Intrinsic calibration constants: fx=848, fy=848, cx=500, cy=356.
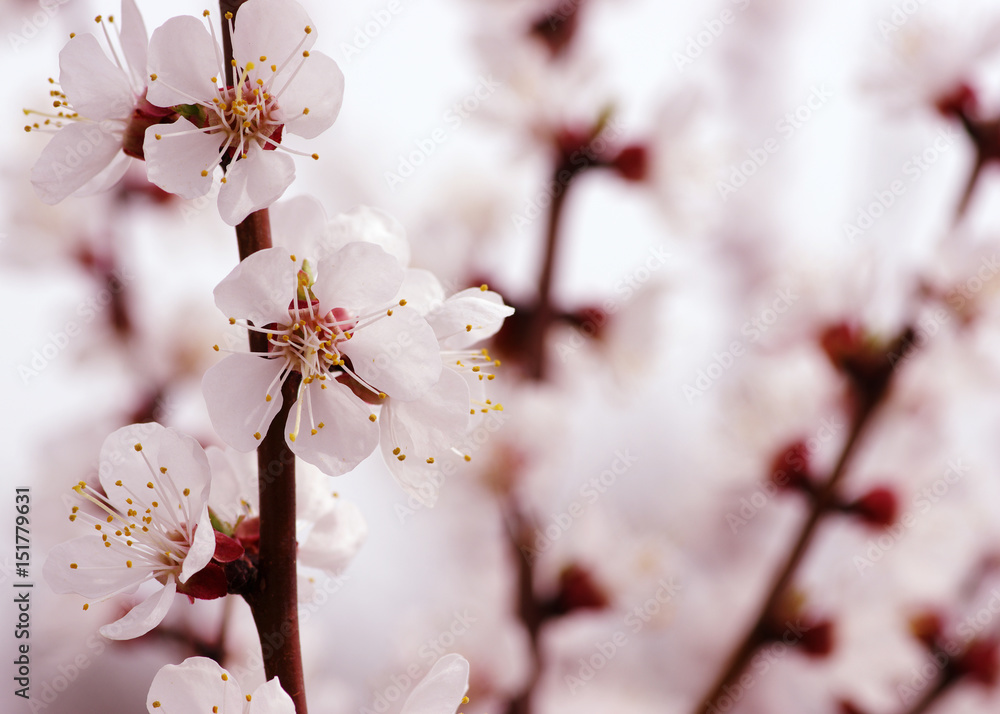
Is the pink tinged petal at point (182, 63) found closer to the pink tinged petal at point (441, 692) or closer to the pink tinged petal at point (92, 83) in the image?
the pink tinged petal at point (92, 83)

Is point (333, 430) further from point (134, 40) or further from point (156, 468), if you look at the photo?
point (134, 40)

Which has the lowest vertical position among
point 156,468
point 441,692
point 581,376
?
point 441,692

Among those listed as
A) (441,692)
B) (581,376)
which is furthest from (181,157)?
(581,376)

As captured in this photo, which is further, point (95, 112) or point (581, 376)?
point (581, 376)

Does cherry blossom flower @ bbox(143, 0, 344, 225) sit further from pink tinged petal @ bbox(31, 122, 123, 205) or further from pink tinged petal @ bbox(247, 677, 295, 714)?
pink tinged petal @ bbox(247, 677, 295, 714)

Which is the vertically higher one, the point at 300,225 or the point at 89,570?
the point at 300,225

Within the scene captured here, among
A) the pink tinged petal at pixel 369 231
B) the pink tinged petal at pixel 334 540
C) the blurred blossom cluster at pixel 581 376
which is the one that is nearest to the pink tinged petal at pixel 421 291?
the pink tinged petal at pixel 369 231

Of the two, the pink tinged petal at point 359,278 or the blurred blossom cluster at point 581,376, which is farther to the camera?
the blurred blossom cluster at point 581,376
